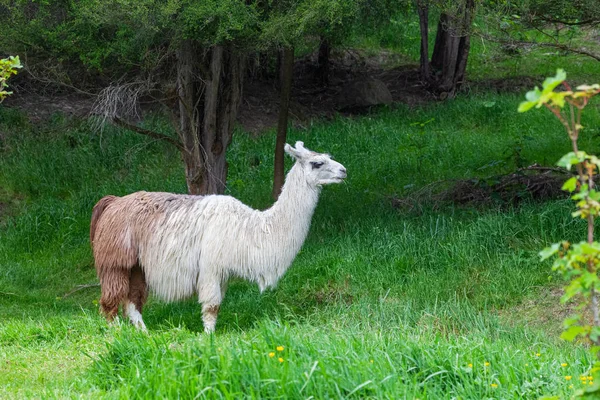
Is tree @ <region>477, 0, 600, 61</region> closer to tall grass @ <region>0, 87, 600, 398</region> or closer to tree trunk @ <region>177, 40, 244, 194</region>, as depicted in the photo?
tall grass @ <region>0, 87, 600, 398</region>

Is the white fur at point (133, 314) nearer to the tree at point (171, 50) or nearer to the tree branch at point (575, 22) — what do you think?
the tree at point (171, 50)

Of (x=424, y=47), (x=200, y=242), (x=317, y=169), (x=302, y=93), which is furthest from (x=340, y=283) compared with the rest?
(x=424, y=47)

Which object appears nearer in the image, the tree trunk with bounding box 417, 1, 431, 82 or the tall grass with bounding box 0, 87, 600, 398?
the tall grass with bounding box 0, 87, 600, 398

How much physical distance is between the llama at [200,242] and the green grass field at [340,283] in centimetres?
36

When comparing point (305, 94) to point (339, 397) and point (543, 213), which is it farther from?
point (339, 397)

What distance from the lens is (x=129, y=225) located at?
8156mm

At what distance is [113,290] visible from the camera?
809 centimetres

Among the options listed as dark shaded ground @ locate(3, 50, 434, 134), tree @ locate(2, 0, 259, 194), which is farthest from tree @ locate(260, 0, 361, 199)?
dark shaded ground @ locate(3, 50, 434, 134)

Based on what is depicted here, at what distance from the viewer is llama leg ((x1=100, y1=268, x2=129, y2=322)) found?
26.5 ft

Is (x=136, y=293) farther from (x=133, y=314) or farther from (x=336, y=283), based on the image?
(x=336, y=283)

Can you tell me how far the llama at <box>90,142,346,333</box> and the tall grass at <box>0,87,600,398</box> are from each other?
38cm

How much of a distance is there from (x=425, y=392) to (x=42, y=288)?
25.0ft

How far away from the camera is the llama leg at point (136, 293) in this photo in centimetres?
Result: 822

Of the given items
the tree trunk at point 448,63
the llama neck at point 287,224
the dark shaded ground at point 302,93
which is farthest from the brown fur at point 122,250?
the tree trunk at point 448,63
